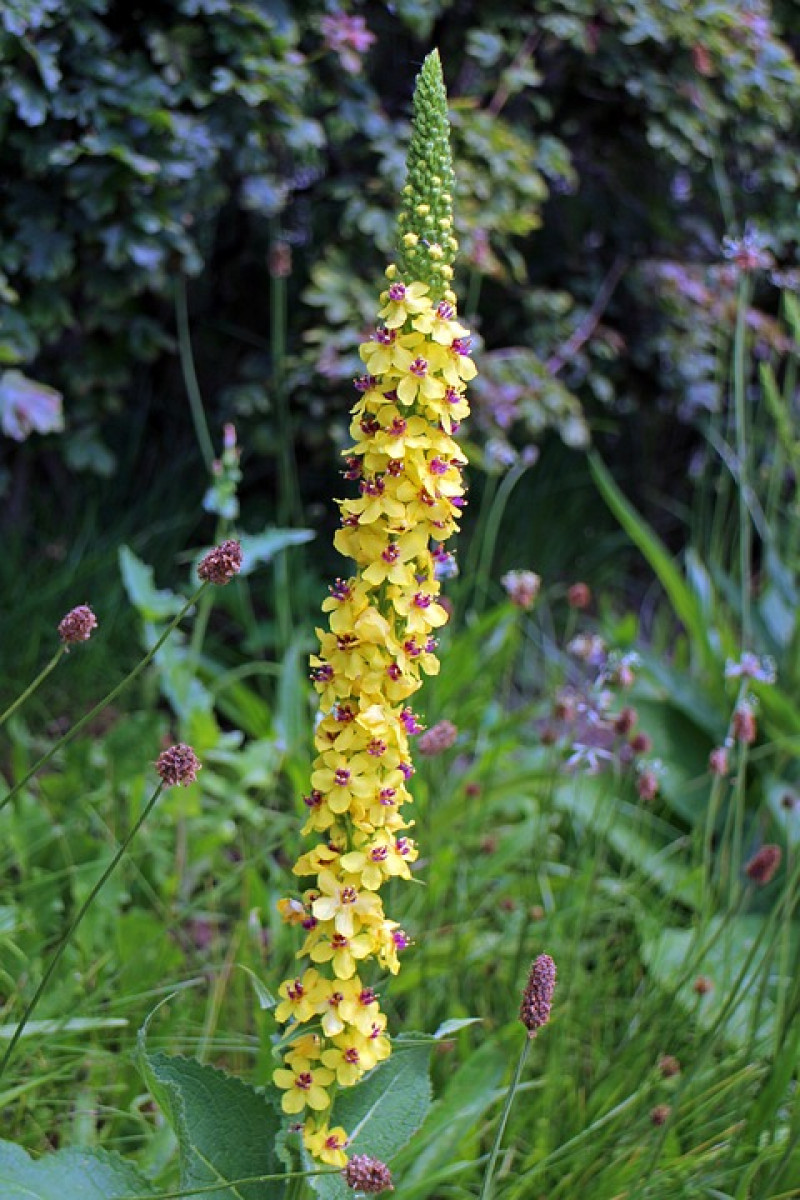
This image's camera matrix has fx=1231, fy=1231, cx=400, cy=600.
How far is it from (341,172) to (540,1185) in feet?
8.09

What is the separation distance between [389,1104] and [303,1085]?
18 cm

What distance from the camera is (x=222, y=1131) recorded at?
1225mm

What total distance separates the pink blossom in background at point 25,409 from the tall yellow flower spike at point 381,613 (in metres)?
1.44

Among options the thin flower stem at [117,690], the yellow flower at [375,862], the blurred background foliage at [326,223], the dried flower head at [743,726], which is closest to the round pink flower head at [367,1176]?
the yellow flower at [375,862]

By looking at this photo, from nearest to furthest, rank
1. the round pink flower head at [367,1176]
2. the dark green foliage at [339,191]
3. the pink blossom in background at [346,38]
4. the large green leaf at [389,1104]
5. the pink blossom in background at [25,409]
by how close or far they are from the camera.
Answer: the round pink flower head at [367,1176], the large green leaf at [389,1104], the pink blossom in background at [25,409], the dark green foliage at [339,191], the pink blossom in background at [346,38]

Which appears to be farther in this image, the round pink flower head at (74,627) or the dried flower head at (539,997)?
the round pink flower head at (74,627)

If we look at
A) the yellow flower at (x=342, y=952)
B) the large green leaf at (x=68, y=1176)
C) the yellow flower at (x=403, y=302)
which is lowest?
the large green leaf at (x=68, y=1176)

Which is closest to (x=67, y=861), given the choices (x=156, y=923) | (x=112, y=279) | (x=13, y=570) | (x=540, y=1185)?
(x=156, y=923)

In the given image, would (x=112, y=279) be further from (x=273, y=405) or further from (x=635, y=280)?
(x=635, y=280)

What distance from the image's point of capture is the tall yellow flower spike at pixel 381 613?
106cm

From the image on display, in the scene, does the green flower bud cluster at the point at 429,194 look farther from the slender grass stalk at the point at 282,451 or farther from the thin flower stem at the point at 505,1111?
the slender grass stalk at the point at 282,451

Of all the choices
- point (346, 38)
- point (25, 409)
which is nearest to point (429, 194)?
point (25, 409)

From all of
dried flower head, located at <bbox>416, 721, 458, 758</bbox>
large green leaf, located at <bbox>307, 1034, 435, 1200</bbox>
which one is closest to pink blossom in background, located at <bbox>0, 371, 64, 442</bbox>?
dried flower head, located at <bbox>416, 721, 458, 758</bbox>

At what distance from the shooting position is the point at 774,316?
173 inches
